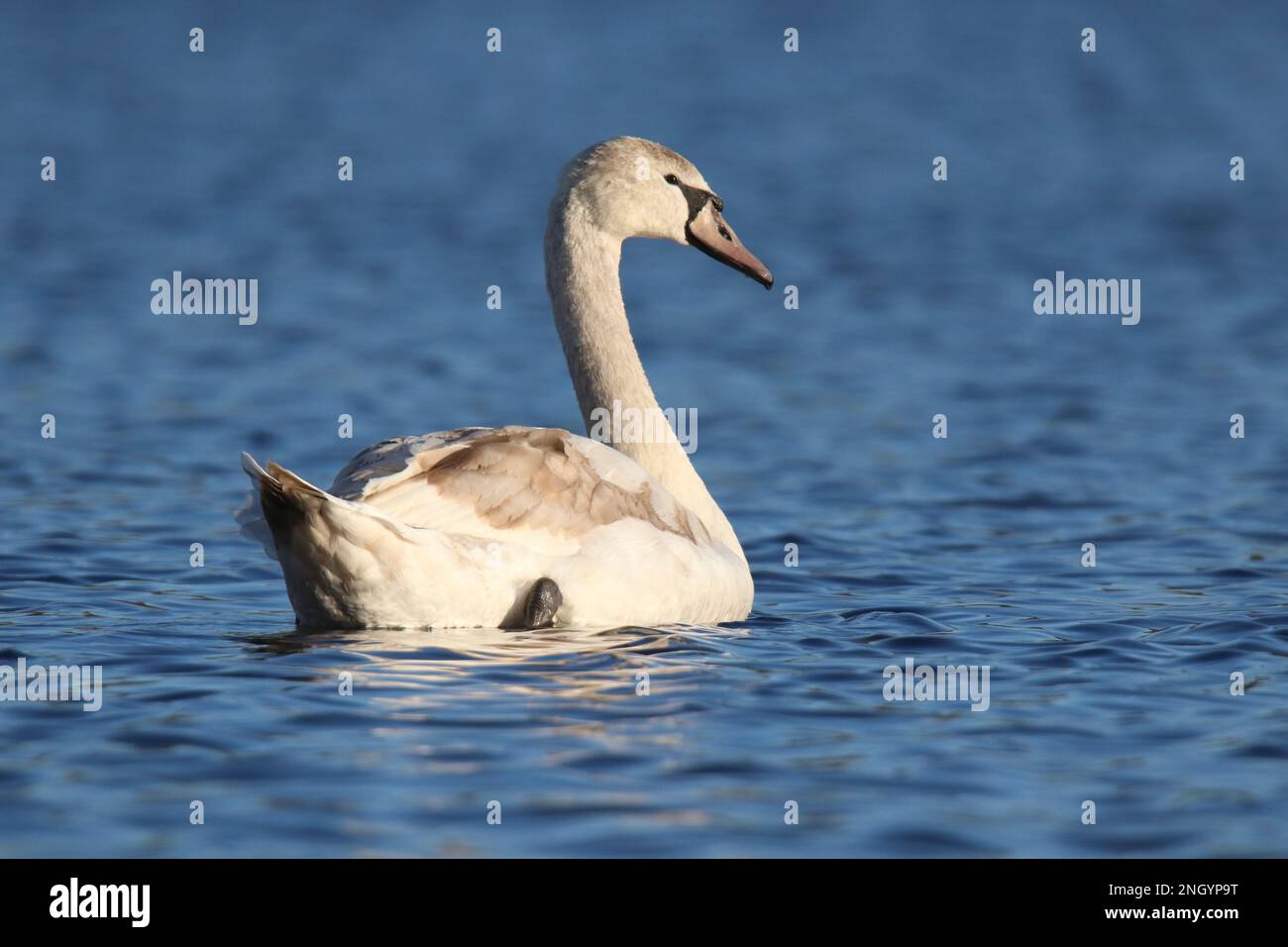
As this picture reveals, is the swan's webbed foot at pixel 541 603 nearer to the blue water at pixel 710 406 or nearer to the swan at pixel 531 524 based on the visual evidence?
the swan at pixel 531 524

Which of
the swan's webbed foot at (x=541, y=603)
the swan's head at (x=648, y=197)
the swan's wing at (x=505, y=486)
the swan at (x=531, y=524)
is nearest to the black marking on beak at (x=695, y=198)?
the swan's head at (x=648, y=197)

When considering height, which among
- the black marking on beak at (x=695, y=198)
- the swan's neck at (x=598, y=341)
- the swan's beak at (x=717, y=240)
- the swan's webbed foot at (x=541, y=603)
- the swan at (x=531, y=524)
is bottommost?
the swan's webbed foot at (x=541, y=603)

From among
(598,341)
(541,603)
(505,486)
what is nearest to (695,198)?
(598,341)

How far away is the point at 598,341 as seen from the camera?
37.3 feet

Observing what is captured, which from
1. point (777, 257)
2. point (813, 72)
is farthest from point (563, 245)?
point (813, 72)

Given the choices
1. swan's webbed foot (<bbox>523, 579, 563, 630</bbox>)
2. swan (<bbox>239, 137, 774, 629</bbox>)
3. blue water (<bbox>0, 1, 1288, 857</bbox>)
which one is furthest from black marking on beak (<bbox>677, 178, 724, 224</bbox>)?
swan's webbed foot (<bbox>523, 579, 563, 630</bbox>)

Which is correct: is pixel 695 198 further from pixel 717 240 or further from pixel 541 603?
pixel 541 603

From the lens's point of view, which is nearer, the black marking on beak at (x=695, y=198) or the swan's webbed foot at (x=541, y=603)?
the swan's webbed foot at (x=541, y=603)

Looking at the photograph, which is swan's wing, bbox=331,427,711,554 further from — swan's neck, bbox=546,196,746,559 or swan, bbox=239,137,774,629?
swan's neck, bbox=546,196,746,559

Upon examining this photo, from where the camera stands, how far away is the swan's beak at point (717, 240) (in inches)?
465

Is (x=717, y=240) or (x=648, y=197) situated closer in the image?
(x=648, y=197)

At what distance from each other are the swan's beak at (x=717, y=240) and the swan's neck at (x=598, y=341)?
613 mm

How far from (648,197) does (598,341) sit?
0.89 meters
